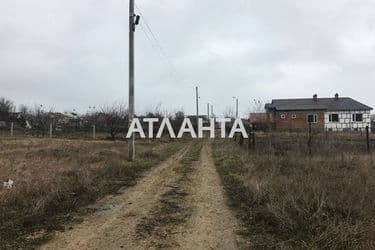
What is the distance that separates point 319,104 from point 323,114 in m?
2.33

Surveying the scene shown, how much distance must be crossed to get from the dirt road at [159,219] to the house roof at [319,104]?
58.4 m

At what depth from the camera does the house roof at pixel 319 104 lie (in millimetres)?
67938

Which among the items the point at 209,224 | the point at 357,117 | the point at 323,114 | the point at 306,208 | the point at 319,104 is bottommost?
the point at 209,224

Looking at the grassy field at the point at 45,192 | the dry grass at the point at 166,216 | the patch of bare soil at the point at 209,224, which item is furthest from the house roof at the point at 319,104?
the dry grass at the point at 166,216

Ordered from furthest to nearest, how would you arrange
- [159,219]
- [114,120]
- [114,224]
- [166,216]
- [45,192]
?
[114,120], [45,192], [166,216], [159,219], [114,224]

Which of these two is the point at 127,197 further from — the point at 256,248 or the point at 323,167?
the point at 323,167

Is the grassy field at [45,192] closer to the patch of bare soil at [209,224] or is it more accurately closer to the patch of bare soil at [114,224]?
the patch of bare soil at [114,224]

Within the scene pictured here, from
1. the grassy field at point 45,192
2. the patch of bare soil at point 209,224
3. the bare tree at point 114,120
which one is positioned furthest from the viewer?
the bare tree at point 114,120

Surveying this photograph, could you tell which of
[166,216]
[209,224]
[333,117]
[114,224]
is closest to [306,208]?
[209,224]

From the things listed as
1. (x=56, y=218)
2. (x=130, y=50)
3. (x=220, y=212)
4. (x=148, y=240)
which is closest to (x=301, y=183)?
(x=220, y=212)

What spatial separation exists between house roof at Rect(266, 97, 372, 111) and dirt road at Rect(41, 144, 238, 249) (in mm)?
58442

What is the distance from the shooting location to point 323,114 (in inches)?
2680

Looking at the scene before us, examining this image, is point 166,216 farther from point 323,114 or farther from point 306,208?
point 323,114

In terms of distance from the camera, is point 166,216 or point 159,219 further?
point 166,216
